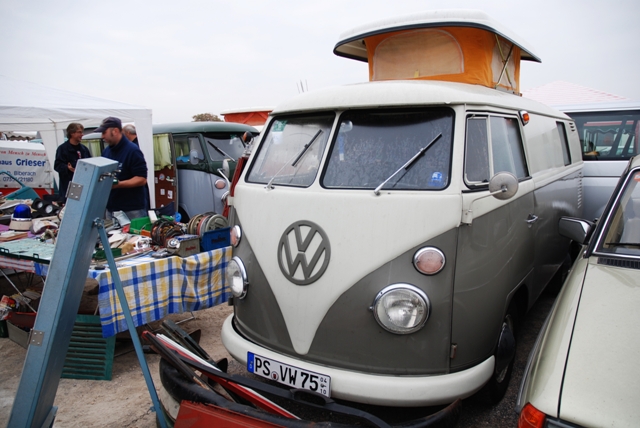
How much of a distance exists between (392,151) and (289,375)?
1534 millimetres


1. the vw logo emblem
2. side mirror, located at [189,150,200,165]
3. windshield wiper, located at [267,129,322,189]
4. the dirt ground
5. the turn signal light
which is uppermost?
windshield wiper, located at [267,129,322,189]

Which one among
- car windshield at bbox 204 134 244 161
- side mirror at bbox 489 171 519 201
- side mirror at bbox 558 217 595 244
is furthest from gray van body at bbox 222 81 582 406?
car windshield at bbox 204 134 244 161

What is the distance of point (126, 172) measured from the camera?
18.1 ft

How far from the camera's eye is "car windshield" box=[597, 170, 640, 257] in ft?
8.65

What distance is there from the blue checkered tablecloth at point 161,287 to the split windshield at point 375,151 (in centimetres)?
143

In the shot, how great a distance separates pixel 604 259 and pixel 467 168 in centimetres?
92

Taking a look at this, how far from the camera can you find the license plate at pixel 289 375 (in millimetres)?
2602

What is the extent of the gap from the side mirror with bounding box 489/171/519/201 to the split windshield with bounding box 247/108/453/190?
0.29 meters

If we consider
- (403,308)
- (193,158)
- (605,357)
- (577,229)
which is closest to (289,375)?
(403,308)

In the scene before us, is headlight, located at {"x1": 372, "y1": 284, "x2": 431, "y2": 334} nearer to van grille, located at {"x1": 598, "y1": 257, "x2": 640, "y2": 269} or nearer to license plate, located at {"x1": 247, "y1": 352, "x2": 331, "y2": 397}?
license plate, located at {"x1": 247, "y1": 352, "x2": 331, "y2": 397}

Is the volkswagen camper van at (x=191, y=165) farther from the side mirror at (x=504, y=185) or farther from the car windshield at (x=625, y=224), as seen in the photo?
the car windshield at (x=625, y=224)

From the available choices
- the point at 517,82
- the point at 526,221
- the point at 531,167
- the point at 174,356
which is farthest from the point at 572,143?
the point at 174,356

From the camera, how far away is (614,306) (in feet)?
6.97

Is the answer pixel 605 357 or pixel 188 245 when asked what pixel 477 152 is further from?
pixel 188 245
